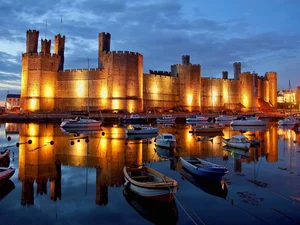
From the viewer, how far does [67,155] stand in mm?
12039

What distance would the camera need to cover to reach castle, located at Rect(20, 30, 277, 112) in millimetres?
32406

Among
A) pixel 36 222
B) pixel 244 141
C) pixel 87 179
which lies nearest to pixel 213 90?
pixel 244 141

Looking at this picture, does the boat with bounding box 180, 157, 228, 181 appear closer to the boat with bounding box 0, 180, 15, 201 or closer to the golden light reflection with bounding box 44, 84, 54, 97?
the boat with bounding box 0, 180, 15, 201

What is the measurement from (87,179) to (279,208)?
5186mm

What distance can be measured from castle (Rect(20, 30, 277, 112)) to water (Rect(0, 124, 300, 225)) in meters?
20.0

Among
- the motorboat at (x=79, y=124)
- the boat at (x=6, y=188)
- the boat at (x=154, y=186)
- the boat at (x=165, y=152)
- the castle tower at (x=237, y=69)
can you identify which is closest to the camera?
the boat at (x=154, y=186)

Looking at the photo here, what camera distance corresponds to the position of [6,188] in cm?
757

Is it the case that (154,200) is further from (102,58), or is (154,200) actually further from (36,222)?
(102,58)

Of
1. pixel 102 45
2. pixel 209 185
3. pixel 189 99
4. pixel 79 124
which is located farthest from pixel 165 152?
pixel 189 99

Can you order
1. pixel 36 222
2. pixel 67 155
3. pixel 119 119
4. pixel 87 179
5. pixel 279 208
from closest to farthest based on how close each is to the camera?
pixel 36 222 → pixel 279 208 → pixel 87 179 → pixel 67 155 → pixel 119 119

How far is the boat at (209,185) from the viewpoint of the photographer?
23.7ft

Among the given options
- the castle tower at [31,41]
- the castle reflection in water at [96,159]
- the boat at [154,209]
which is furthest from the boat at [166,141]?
the castle tower at [31,41]

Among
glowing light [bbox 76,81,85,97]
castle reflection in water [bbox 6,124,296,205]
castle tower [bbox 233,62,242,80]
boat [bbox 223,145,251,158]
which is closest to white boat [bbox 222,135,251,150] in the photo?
boat [bbox 223,145,251,158]

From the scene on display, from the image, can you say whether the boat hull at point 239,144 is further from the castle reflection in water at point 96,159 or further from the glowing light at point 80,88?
the glowing light at point 80,88
